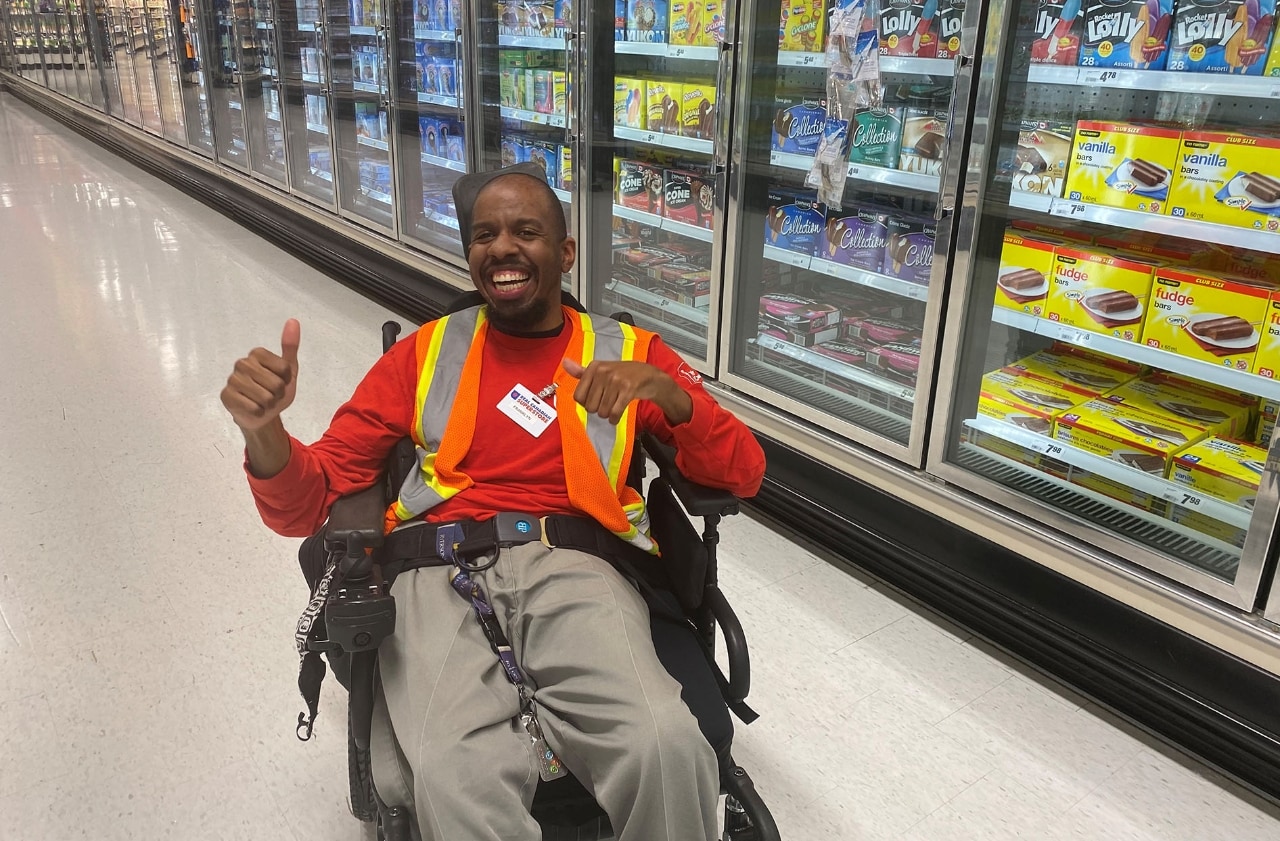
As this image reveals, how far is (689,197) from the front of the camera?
11.5ft

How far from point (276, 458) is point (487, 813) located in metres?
0.64

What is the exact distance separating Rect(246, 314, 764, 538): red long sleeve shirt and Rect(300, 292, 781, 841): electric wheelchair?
0.05 meters

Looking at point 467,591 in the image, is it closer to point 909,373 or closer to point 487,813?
point 487,813

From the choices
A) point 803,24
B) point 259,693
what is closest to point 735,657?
point 259,693

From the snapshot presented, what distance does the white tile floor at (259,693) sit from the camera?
6.32ft

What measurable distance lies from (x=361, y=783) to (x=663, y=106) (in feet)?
8.32

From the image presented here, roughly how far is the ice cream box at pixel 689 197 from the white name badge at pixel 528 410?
1.90 m

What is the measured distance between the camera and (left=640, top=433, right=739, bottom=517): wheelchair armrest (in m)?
1.61

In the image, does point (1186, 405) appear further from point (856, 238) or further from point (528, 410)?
point (528, 410)

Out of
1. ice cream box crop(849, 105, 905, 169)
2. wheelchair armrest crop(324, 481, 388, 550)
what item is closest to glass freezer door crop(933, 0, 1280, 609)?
ice cream box crop(849, 105, 905, 169)

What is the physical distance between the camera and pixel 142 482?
127 inches

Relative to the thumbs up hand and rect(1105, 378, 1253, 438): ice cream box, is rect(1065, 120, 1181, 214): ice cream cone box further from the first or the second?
the thumbs up hand

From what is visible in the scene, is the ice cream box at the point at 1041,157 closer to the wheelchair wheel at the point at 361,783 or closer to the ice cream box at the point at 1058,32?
the ice cream box at the point at 1058,32

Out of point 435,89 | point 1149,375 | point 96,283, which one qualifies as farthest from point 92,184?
point 1149,375
